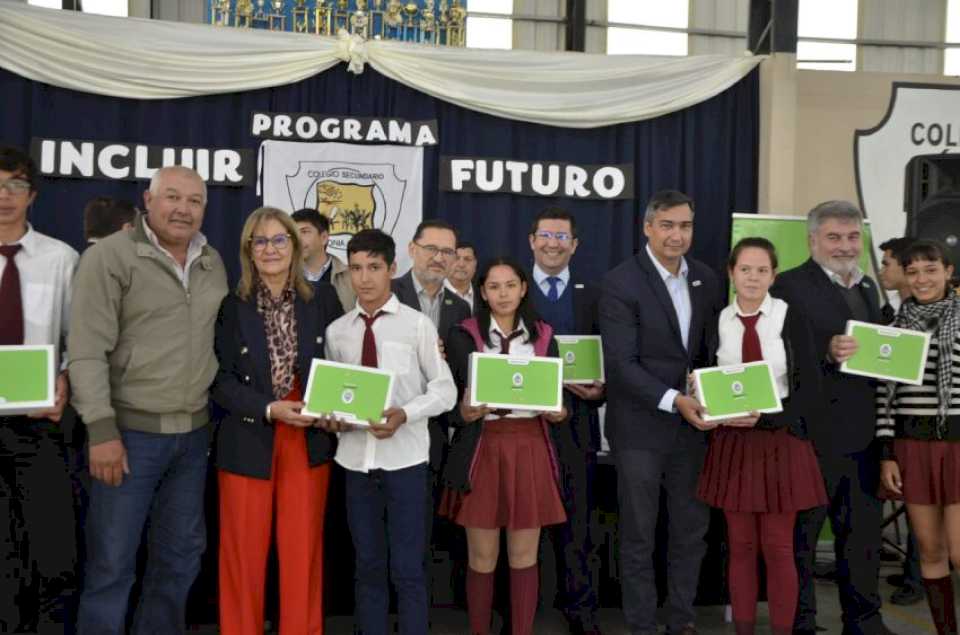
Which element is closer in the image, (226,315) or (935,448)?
(226,315)

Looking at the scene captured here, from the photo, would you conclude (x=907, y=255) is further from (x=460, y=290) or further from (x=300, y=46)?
(x=300, y=46)

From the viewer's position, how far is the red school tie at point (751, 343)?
3.38 m

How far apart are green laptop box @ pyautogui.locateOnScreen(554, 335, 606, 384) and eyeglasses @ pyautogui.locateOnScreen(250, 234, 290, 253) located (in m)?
1.24

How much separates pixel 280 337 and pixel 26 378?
0.80 meters

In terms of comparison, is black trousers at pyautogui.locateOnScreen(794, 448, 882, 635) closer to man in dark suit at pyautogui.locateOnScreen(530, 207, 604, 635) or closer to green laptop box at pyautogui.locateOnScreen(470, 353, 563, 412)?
man in dark suit at pyautogui.locateOnScreen(530, 207, 604, 635)

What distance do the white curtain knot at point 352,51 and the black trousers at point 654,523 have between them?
262 centimetres

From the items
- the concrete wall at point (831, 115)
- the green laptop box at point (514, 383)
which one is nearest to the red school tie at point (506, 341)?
the green laptop box at point (514, 383)

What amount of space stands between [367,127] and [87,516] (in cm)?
273

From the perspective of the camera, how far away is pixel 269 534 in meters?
3.08

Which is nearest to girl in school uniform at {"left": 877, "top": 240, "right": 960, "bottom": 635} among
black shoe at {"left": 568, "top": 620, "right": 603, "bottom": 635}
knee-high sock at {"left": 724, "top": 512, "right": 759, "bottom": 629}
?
knee-high sock at {"left": 724, "top": 512, "right": 759, "bottom": 629}

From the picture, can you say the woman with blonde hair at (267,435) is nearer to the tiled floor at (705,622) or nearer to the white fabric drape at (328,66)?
the tiled floor at (705,622)

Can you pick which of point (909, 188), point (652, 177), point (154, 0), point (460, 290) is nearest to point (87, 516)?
point (460, 290)

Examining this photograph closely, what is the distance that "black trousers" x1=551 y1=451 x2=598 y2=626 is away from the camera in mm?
3771

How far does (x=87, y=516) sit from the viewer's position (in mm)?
3045
